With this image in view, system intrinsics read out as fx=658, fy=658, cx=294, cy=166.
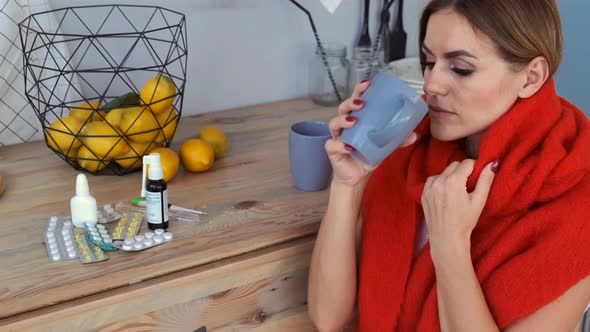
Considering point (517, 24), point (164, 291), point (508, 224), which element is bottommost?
point (164, 291)

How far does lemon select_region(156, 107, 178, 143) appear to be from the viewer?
1191mm

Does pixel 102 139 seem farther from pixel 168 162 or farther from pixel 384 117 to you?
pixel 384 117

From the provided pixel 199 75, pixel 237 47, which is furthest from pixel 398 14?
pixel 199 75

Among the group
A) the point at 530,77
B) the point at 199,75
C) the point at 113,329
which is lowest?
the point at 113,329

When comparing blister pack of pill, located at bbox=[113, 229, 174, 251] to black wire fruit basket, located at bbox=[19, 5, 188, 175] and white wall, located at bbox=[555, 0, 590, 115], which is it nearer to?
black wire fruit basket, located at bbox=[19, 5, 188, 175]

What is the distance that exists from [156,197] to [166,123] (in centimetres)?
24

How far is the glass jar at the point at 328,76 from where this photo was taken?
5.31 feet

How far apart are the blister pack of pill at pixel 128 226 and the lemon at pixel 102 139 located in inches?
5.6

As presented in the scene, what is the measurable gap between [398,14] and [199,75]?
58cm

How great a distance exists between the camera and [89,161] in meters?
1.17

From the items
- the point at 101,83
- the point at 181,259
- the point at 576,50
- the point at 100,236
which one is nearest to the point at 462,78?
the point at 181,259

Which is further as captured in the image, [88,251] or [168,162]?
[168,162]

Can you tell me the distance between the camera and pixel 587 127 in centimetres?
95

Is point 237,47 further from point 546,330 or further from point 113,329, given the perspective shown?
point 546,330
